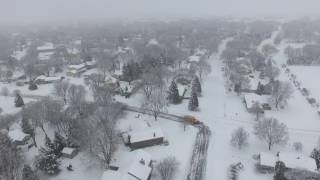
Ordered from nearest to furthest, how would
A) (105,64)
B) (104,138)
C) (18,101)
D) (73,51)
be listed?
(104,138)
(18,101)
(105,64)
(73,51)

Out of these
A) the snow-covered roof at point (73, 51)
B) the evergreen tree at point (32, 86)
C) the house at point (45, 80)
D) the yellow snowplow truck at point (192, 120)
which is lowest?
the yellow snowplow truck at point (192, 120)

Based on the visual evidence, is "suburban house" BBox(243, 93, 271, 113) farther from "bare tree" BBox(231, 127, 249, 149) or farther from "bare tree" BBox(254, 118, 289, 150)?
"bare tree" BBox(231, 127, 249, 149)

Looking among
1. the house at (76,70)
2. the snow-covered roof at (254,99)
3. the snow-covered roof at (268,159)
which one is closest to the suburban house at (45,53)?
the house at (76,70)

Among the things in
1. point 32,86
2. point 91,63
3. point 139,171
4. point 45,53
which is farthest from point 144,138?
point 45,53

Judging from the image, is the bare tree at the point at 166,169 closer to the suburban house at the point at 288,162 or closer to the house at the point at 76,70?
the suburban house at the point at 288,162

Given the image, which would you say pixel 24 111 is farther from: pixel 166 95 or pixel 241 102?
pixel 241 102

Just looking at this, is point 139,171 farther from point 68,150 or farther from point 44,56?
point 44,56
